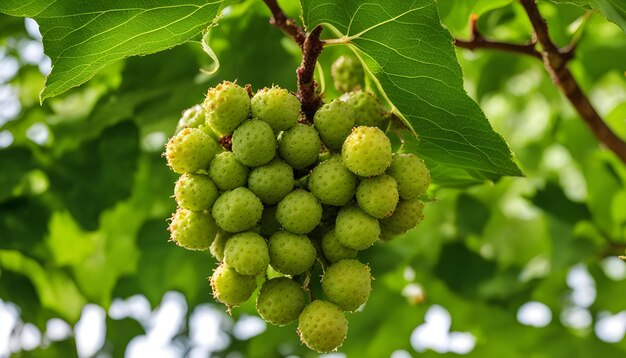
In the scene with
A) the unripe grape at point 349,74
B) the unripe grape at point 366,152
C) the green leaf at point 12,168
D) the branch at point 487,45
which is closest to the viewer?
the unripe grape at point 366,152

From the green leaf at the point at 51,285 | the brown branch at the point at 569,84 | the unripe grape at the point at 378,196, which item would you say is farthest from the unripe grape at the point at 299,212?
the green leaf at the point at 51,285

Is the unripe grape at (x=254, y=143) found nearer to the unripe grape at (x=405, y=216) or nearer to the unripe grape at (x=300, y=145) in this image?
the unripe grape at (x=300, y=145)

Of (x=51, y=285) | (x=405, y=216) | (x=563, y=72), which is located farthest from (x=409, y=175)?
(x=51, y=285)

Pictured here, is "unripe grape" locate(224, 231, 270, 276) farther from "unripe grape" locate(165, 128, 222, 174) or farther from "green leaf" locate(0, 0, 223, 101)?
"green leaf" locate(0, 0, 223, 101)

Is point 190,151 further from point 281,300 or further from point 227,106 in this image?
point 281,300

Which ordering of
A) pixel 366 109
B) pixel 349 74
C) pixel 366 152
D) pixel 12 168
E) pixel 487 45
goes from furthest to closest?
pixel 12 168, pixel 487 45, pixel 349 74, pixel 366 109, pixel 366 152

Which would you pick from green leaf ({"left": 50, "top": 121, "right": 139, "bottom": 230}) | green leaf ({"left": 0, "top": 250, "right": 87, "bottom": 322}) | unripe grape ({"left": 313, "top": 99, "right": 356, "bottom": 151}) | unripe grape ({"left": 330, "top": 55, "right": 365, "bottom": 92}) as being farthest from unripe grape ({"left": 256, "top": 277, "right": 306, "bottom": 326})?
green leaf ({"left": 0, "top": 250, "right": 87, "bottom": 322})
